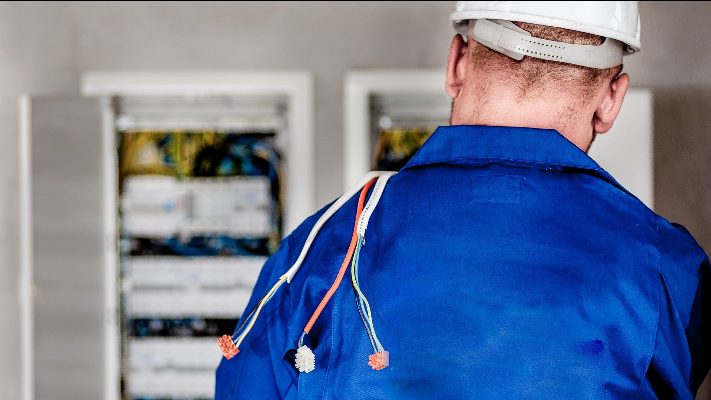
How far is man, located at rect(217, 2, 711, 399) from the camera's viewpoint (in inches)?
28.5

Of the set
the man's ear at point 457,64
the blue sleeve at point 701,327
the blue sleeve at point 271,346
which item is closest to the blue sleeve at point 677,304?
the blue sleeve at point 701,327

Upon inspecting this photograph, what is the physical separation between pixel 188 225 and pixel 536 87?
85.5 inches

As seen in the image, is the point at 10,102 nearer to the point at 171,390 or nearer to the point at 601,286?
the point at 171,390

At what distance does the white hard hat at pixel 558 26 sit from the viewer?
0.74 metres

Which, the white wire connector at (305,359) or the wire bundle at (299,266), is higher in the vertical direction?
the wire bundle at (299,266)

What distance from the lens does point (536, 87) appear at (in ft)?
2.51

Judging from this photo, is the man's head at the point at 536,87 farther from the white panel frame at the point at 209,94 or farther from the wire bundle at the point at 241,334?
the white panel frame at the point at 209,94

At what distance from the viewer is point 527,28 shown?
0.74 m

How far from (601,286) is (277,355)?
13.2 inches

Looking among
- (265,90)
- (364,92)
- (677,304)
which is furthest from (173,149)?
(677,304)

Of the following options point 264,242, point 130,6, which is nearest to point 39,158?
point 130,6

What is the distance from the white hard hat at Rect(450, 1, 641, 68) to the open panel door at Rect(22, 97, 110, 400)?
205 cm

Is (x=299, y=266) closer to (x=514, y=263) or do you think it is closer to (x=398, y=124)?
(x=514, y=263)

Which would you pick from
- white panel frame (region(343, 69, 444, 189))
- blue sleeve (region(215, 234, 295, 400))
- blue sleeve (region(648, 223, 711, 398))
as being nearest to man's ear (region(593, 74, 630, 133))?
blue sleeve (region(648, 223, 711, 398))
